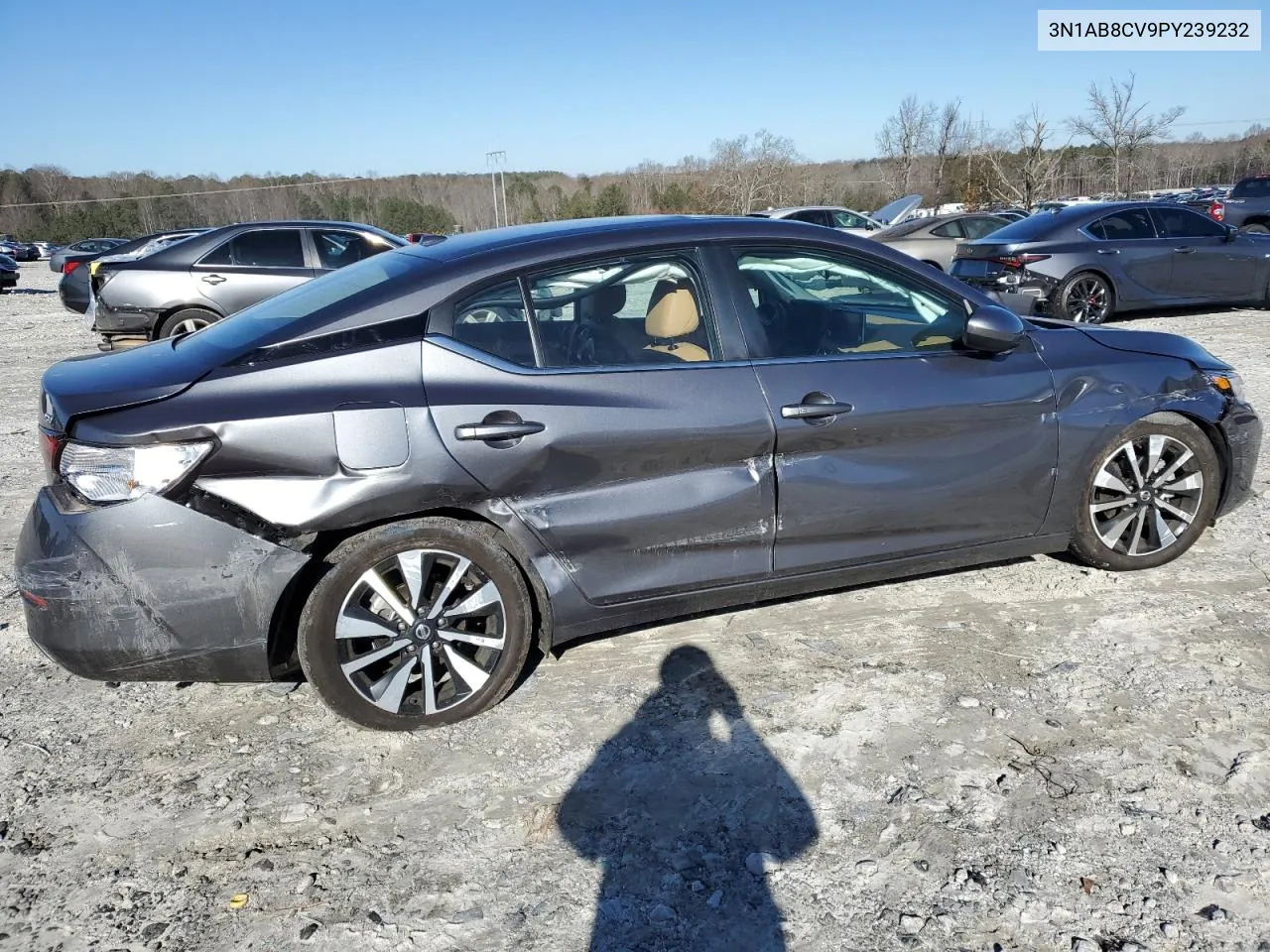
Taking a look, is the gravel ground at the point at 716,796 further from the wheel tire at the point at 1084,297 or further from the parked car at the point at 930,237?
the parked car at the point at 930,237

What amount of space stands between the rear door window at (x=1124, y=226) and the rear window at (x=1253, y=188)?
1420 cm

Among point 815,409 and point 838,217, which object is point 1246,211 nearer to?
point 838,217

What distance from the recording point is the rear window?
72.2 feet

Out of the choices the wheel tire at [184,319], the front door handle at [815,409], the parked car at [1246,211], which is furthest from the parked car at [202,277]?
the parked car at [1246,211]

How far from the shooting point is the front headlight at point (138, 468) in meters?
2.73

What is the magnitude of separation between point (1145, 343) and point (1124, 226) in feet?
25.6

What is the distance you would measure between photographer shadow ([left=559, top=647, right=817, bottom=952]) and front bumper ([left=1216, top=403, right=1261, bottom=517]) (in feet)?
8.25

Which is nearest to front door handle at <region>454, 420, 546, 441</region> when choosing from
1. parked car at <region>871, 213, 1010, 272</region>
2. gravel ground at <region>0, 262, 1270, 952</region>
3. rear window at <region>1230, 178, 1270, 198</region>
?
gravel ground at <region>0, 262, 1270, 952</region>

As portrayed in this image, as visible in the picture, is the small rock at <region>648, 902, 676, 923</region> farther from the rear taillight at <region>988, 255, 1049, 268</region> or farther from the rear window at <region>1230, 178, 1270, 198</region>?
the rear window at <region>1230, 178, 1270, 198</region>

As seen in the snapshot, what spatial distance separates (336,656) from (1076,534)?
9.76ft

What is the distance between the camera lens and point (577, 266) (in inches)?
129

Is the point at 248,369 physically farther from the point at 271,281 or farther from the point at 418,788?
the point at 271,281

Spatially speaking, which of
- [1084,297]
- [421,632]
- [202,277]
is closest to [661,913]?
[421,632]

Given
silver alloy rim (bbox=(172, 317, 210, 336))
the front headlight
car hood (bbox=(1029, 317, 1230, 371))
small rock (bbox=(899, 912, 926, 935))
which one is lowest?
small rock (bbox=(899, 912, 926, 935))
